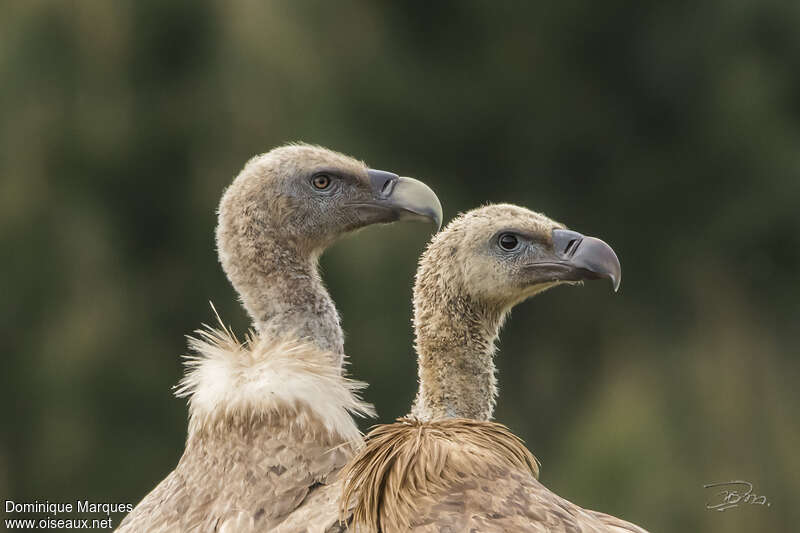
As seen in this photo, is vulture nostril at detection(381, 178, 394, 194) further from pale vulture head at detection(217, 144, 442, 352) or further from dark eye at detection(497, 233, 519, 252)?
dark eye at detection(497, 233, 519, 252)

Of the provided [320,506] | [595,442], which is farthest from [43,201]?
[320,506]

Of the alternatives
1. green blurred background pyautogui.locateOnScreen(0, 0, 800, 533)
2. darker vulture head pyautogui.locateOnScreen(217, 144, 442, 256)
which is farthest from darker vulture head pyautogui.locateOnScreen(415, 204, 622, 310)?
green blurred background pyautogui.locateOnScreen(0, 0, 800, 533)

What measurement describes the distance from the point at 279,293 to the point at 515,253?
0.64 meters

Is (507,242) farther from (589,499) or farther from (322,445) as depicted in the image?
(589,499)

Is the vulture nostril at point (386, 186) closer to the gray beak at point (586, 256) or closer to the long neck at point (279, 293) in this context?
the long neck at point (279, 293)

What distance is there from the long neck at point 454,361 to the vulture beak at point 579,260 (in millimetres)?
230

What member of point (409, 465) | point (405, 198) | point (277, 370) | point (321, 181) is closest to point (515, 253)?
point (405, 198)

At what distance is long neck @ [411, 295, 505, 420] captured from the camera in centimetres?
304

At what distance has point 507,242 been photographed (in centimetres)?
320

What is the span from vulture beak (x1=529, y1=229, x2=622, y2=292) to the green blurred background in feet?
8.29

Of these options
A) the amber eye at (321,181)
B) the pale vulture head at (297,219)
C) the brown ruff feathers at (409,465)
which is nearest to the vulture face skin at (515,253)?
the pale vulture head at (297,219)

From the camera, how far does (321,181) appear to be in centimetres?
328

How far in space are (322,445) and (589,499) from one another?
3859mm

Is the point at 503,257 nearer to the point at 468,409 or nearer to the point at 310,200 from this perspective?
the point at 468,409
